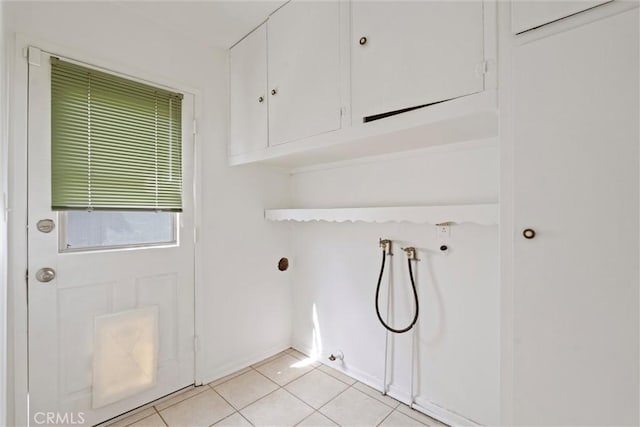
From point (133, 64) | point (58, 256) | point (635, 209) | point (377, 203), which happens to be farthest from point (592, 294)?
point (133, 64)

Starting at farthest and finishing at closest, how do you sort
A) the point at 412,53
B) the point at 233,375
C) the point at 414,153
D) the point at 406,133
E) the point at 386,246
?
the point at 233,375 → the point at 386,246 → the point at 414,153 → the point at 406,133 → the point at 412,53

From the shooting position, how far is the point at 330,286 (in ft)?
7.67

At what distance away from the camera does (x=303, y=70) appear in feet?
5.63

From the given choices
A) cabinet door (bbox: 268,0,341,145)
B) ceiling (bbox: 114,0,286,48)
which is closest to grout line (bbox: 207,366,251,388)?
cabinet door (bbox: 268,0,341,145)

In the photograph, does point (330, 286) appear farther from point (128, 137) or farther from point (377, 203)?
point (128, 137)

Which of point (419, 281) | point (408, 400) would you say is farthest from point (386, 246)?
point (408, 400)

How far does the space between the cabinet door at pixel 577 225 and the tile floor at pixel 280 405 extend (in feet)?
3.20

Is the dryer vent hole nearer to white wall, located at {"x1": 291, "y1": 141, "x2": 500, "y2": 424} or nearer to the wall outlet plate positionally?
white wall, located at {"x1": 291, "y1": 141, "x2": 500, "y2": 424}

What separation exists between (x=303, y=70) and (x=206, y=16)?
77 centimetres

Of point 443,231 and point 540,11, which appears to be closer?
point 540,11

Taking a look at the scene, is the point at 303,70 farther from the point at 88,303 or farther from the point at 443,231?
the point at 88,303

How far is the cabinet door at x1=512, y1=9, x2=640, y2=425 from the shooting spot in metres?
0.87

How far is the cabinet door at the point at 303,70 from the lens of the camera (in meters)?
1.58

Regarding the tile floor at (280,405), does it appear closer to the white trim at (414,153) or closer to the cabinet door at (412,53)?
the white trim at (414,153)
